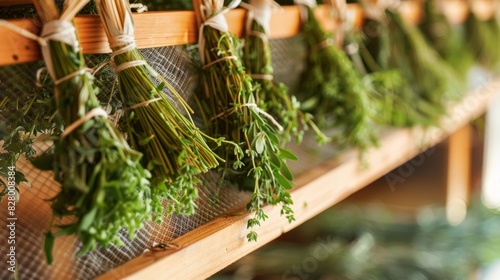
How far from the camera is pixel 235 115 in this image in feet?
2.93

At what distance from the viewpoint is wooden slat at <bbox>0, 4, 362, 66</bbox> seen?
0.65 m

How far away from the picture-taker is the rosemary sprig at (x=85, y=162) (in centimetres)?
63

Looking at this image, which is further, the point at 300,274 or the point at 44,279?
the point at 300,274

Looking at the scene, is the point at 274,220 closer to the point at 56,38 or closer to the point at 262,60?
the point at 262,60

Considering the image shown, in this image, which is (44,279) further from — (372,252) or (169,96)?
(372,252)

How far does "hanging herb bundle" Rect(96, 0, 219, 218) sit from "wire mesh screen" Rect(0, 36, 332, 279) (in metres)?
0.05

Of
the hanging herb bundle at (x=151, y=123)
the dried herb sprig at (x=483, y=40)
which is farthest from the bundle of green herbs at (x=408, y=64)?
the hanging herb bundle at (x=151, y=123)

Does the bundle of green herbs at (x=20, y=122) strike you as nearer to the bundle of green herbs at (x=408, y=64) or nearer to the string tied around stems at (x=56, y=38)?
the string tied around stems at (x=56, y=38)

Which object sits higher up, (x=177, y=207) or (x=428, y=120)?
(x=177, y=207)

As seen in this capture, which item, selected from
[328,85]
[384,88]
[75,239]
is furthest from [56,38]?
[384,88]

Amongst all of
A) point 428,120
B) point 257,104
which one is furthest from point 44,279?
point 428,120

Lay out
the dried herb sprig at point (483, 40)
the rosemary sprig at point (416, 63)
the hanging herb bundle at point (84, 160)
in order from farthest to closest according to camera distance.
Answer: the dried herb sprig at point (483, 40) < the rosemary sprig at point (416, 63) < the hanging herb bundle at point (84, 160)

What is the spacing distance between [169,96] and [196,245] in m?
0.21

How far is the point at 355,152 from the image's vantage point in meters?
1.38
